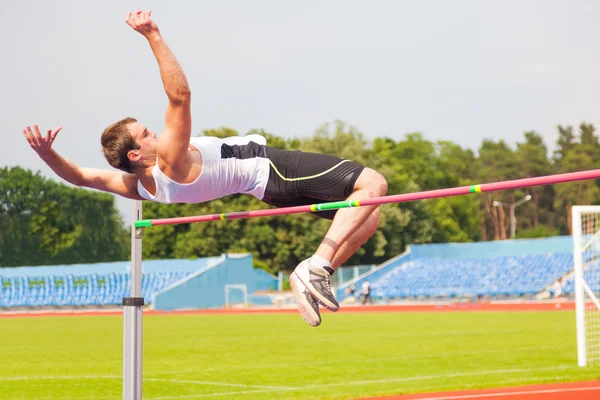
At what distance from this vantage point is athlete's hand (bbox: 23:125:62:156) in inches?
197

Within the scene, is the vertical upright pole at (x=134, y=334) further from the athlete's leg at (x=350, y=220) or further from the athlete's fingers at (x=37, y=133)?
the athlete's leg at (x=350, y=220)

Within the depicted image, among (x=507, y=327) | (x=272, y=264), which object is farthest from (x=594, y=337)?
(x=272, y=264)

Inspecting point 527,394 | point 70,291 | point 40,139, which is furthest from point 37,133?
point 70,291

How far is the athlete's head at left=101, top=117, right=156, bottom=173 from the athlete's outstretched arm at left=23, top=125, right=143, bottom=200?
48 cm

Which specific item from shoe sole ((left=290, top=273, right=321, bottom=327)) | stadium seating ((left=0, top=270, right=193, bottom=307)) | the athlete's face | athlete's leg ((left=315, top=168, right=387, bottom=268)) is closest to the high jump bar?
athlete's leg ((left=315, top=168, right=387, bottom=268))

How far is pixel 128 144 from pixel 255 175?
71 cm

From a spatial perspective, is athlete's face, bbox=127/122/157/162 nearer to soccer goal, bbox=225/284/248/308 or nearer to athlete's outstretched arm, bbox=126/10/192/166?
athlete's outstretched arm, bbox=126/10/192/166

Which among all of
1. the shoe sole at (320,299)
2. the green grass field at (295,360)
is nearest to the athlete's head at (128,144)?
the shoe sole at (320,299)

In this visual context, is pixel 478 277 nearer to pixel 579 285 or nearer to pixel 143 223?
pixel 579 285

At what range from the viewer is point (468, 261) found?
38125 millimetres

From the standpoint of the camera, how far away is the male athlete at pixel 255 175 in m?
4.38

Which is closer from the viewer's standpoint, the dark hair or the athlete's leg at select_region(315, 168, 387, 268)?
the athlete's leg at select_region(315, 168, 387, 268)

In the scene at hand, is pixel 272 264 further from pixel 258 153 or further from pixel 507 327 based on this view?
pixel 258 153

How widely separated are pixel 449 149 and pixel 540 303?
41328 mm
